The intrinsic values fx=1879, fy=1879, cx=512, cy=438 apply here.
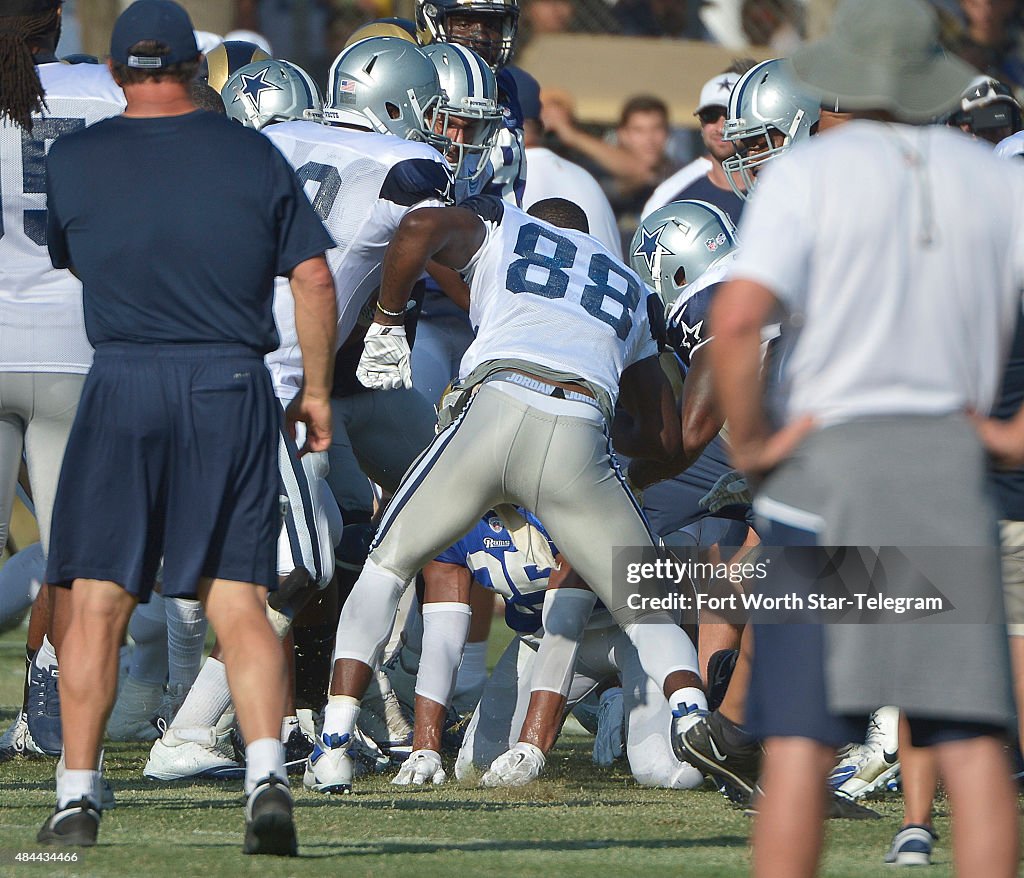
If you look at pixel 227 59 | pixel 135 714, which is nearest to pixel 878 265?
pixel 135 714

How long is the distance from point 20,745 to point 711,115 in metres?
4.58

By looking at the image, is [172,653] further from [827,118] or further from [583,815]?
[827,118]

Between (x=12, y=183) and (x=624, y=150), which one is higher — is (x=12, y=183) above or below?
above

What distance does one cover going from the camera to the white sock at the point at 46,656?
5520 millimetres

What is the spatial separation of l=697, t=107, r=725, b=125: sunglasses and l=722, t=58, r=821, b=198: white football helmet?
162 cm

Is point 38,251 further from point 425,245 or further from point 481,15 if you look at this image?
point 481,15

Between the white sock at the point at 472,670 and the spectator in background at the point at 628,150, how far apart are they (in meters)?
5.23

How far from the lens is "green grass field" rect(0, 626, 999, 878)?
12.7 ft

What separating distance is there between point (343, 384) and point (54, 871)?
2.60m

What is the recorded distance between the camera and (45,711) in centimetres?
552

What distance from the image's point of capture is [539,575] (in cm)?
571

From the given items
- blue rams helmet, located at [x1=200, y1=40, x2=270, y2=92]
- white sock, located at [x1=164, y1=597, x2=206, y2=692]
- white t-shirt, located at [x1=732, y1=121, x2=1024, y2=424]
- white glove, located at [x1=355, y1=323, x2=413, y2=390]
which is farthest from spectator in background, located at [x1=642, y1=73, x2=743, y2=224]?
white t-shirt, located at [x1=732, y1=121, x2=1024, y2=424]

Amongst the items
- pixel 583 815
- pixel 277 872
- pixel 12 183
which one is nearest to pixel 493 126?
pixel 12 183

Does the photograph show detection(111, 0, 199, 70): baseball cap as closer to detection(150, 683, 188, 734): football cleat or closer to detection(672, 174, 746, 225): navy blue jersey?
detection(150, 683, 188, 734): football cleat
